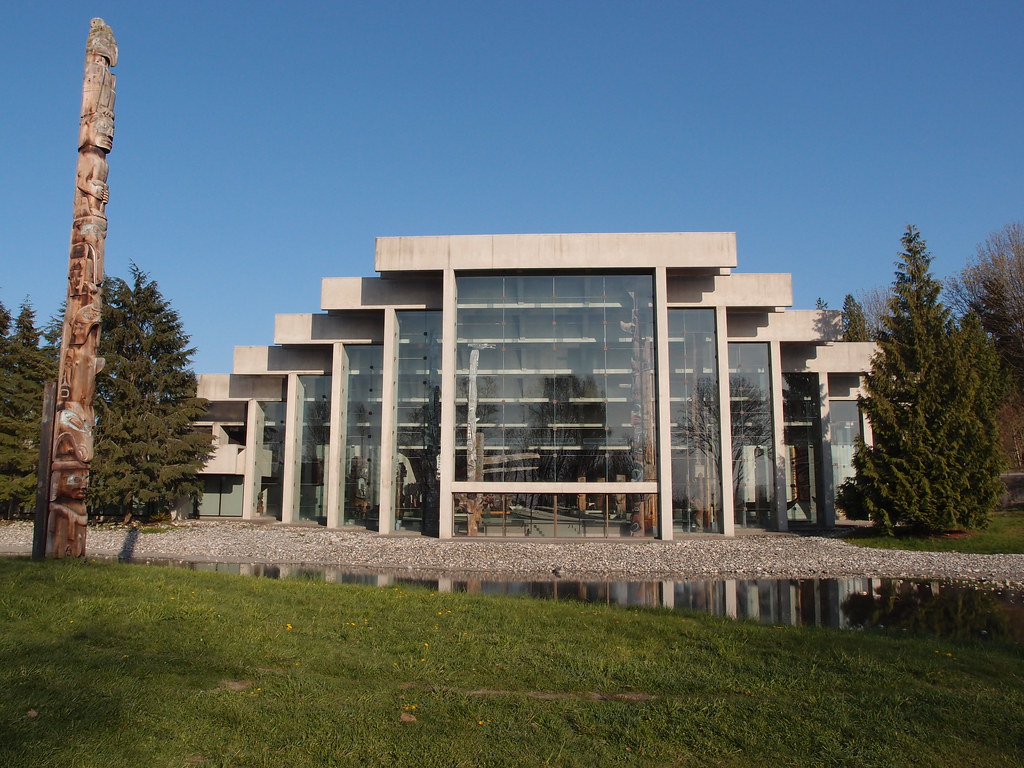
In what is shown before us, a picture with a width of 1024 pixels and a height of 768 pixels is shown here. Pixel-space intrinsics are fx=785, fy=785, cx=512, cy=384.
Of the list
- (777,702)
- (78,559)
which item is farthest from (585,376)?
(777,702)

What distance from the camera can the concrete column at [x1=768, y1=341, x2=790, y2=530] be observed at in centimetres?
3594

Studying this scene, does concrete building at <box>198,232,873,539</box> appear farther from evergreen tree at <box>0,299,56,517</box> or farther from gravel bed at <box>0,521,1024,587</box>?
evergreen tree at <box>0,299,56,517</box>

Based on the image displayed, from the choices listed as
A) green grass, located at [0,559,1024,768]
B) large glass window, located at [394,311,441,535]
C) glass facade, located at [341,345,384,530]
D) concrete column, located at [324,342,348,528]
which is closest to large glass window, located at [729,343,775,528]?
large glass window, located at [394,311,441,535]

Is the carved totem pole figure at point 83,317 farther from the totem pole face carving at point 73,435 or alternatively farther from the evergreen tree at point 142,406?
the evergreen tree at point 142,406

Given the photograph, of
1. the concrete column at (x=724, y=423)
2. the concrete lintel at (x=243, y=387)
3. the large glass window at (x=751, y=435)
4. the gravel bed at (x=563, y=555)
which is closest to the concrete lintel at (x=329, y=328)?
the concrete lintel at (x=243, y=387)

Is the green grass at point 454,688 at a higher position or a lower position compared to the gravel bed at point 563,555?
higher

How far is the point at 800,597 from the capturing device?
691 inches

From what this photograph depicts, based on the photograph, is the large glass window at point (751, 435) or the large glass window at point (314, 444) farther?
the large glass window at point (314, 444)

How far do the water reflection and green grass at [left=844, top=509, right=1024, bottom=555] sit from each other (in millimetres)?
10275

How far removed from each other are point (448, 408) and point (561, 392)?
4698 mm

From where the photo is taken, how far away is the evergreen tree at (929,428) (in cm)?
3052

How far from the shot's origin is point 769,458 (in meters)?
36.5

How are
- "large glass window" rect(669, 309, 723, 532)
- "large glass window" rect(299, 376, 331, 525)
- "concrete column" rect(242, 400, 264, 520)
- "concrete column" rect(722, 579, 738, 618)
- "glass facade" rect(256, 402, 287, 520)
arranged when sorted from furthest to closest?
1. "glass facade" rect(256, 402, 287, 520)
2. "concrete column" rect(242, 400, 264, 520)
3. "large glass window" rect(299, 376, 331, 525)
4. "large glass window" rect(669, 309, 723, 532)
5. "concrete column" rect(722, 579, 738, 618)

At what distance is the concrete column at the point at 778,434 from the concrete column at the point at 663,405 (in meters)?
6.57
